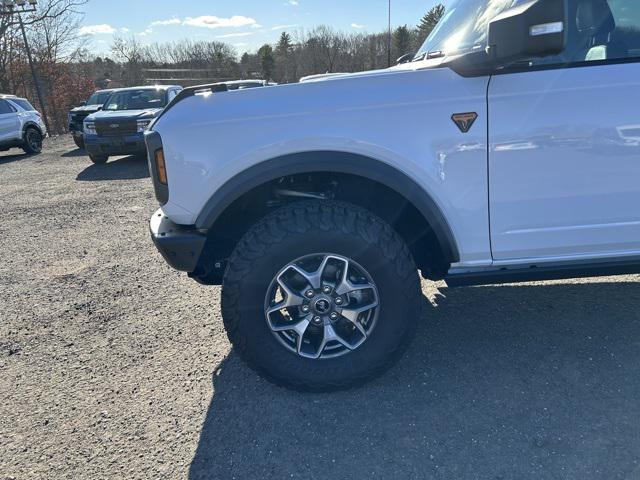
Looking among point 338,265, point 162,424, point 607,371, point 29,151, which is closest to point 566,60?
point 338,265

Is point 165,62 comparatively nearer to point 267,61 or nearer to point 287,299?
point 267,61

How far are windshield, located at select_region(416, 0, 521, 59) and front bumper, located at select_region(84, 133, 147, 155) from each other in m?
8.97

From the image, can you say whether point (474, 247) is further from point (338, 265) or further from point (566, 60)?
point (566, 60)

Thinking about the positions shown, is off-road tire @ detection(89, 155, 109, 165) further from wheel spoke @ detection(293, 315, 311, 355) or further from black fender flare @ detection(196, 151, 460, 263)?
wheel spoke @ detection(293, 315, 311, 355)

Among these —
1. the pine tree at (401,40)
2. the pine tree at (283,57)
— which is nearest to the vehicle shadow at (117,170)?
the pine tree at (401,40)

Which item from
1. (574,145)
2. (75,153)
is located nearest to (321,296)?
(574,145)

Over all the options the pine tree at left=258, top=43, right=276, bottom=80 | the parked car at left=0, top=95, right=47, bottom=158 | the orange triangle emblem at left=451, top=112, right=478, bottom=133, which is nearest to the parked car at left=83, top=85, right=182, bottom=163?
the parked car at left=0, top=95, right=47, bottom=158

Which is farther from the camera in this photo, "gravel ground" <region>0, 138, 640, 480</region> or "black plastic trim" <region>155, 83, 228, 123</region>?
"black plastic trim" <region>155, 83, 228, 123</region>

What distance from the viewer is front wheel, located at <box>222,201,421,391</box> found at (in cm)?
236

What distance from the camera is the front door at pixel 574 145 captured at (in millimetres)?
2240

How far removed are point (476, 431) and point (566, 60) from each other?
185 cm

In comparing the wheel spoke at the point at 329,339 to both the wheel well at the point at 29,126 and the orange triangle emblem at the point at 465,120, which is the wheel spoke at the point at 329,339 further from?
the wheel well at the point at 29,126

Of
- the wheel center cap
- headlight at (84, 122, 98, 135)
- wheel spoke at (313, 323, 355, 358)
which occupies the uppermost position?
headlight at (84, 122, 98, 135)

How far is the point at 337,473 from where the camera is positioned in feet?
6.78
